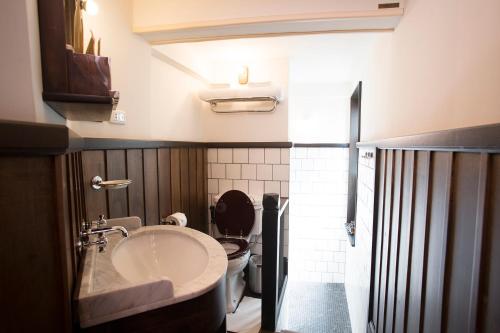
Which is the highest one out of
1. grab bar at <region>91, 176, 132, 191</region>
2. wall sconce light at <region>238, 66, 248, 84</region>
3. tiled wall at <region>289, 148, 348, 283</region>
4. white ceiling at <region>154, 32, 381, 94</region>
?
white ceiling at <region>154, 32, 381, 94</region>

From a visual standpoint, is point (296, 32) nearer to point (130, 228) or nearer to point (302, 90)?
point (130, 228)

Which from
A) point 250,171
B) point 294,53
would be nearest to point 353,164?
point 250,171

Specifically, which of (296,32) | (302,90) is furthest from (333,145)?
(296,32)

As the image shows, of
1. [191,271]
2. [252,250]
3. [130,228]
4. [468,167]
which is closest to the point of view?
[468,167]

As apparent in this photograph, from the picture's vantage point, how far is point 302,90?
2879 millimetres

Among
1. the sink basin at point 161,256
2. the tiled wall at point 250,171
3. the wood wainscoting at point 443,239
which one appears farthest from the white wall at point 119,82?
the wood wainscoting at point 443,239

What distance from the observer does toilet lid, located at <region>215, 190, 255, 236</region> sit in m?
2.20

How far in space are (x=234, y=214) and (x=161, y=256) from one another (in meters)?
1.16

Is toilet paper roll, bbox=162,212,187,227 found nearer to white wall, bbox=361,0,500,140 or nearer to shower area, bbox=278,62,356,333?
white wall, bbox=361,0,500,140

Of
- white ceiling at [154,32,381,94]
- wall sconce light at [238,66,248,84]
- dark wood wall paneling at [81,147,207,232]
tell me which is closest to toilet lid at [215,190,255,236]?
dark wood wall paneling at [81,147,207,232]

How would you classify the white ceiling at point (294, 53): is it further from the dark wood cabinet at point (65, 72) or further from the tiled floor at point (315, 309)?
the tiled floor at point (315, 309)

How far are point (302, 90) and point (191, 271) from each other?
2452 millimetres

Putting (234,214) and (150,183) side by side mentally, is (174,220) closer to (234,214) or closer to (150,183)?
(150,183)

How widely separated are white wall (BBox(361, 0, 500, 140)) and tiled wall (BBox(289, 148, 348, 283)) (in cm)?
146
